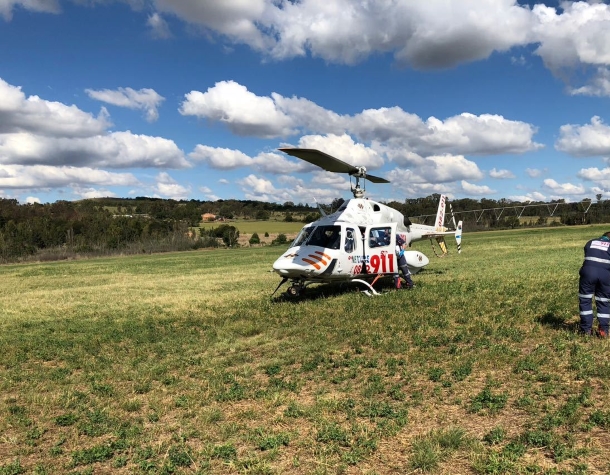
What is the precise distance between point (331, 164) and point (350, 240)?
2.56m

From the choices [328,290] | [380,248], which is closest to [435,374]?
[380,248]

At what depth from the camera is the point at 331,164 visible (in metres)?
11.0

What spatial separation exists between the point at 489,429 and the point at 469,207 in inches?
3225

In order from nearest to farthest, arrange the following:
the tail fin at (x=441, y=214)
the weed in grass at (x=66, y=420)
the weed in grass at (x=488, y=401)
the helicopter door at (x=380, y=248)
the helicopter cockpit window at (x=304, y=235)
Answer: the weed in grass at (x=488, y=401) → the weed in grass at (x=66, y=420) → the helicopter cockpit window at (x=304, y=235) → the helicopter door at (x=380, y=248) → the tail fin at (x=441, y=214)

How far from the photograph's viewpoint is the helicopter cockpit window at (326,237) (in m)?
12.3

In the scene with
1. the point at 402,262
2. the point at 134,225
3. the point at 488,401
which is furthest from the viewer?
the point at 134,225

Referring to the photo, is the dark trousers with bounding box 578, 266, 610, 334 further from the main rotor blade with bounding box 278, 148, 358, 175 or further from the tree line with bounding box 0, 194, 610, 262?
the tree line with bounding box 0, 194, 610, 262

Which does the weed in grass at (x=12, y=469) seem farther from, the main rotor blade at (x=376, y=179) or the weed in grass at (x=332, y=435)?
the main rotor blade at (x=376, y=179)

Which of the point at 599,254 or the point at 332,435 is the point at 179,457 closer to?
the point at 332,435

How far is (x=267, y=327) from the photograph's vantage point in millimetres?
9836

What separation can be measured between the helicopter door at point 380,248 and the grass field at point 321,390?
1.44 m

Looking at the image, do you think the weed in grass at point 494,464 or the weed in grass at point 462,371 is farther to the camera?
the weed in grass at point 462,371

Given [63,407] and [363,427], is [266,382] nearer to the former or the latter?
[363,427]

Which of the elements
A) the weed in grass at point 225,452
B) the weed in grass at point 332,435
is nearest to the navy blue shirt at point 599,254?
the weed in grass at point 332,435
